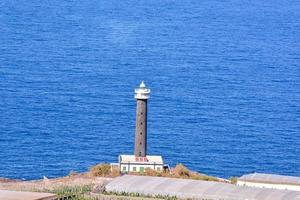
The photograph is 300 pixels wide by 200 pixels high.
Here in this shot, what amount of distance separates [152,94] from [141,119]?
50.0 m

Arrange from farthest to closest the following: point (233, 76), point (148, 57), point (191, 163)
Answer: point (148, 57) → point (233, 76) → point (191, 163)

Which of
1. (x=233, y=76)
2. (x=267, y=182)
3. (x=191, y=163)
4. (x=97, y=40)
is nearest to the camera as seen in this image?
(x=267, y=182)

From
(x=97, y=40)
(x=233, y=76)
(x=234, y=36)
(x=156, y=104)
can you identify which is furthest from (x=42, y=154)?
(x=234, y=36)

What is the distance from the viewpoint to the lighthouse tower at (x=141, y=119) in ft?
261

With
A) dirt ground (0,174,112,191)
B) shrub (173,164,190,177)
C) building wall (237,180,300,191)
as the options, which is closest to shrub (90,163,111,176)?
dirt ground (0,174,112,191)

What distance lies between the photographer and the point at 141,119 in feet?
262

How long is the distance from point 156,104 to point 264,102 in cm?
1100

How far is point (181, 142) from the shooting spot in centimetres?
10762

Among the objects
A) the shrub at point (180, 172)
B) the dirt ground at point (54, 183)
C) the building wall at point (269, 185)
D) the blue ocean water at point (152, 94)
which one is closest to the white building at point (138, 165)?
the shrub at point (180, 172)

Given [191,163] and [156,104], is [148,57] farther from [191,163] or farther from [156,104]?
[191,163]

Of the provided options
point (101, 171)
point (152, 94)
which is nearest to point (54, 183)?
point (101, 171)

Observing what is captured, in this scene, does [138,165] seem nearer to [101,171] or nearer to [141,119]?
[101,171]

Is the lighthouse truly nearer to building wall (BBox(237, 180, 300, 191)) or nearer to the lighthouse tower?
the lighthouse tower

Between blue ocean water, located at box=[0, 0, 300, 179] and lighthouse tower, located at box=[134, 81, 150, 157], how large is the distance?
48.7 feet
